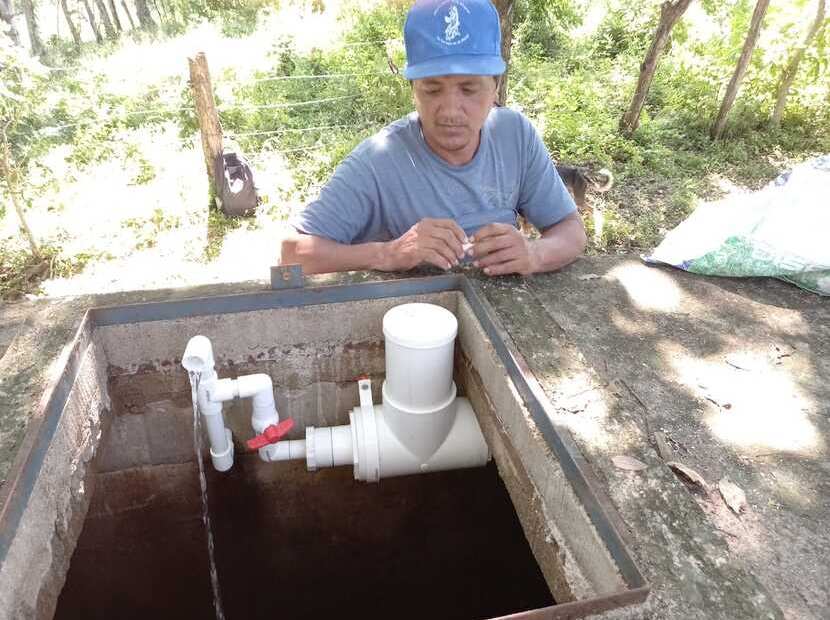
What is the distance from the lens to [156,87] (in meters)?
8.23

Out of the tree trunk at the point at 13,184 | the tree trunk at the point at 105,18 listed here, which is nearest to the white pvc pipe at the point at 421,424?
the tree trunk at the point at 13,184

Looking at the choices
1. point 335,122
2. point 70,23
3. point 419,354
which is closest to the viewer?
point 419,354

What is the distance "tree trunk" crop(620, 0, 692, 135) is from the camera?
5.87 meters

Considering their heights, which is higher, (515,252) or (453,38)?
(453,38)

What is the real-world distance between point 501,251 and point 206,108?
13.5ft

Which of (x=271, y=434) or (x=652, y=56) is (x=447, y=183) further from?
(x=652, y=56)

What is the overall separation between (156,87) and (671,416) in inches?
342

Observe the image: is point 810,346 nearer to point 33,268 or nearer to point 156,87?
point 33,268

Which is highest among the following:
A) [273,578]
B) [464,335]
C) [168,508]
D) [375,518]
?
[464,335]

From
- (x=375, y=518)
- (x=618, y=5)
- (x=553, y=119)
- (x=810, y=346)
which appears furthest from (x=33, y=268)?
(x=618, y=5)

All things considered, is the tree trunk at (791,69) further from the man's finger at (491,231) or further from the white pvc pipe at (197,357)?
the white pvc pipe at (197,357)

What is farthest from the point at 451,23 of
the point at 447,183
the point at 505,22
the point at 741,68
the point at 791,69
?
the point at 791,69

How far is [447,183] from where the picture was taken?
218 centimetres

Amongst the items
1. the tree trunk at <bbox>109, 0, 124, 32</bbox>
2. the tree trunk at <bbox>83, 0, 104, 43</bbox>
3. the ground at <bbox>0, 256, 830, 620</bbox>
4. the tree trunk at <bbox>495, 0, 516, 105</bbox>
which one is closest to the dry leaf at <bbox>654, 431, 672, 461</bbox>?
the ground at <bbox>0, 256, 830, 620</bbox>
